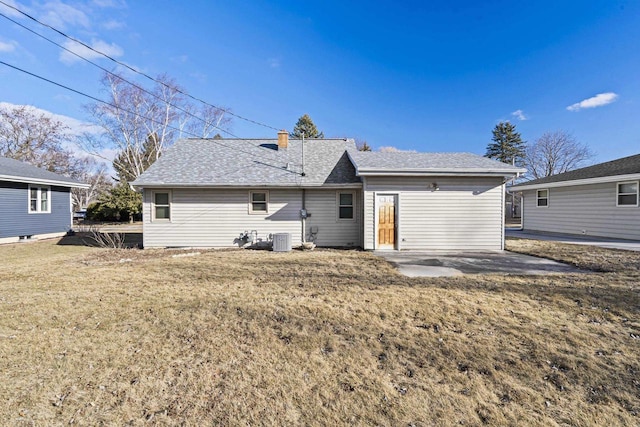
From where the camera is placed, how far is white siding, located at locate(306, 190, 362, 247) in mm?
11258

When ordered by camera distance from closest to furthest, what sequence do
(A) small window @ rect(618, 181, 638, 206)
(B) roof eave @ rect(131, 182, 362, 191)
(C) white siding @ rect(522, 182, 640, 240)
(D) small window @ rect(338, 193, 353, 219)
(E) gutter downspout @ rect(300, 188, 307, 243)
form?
(B) roof eave @ rect(131, 182, 362, 191), (E) gutter downspout @ rect(300, 188, 307, 243), (D) small window @ rect(338, 193, 353, 219), (A) small window @ rect(618, 181, 638, 206), (C) white siding @ rect(522, 182, 640, 240)

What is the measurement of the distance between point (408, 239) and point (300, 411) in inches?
334

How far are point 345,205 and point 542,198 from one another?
44.6 ft

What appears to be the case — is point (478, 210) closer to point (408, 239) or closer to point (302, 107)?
point (408, 239)

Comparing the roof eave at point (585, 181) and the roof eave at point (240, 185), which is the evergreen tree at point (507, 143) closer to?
the roof eave at point (585, 181)

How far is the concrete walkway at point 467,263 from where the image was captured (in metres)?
6.98

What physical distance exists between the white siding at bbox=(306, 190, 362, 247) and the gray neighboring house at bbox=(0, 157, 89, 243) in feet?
43.3

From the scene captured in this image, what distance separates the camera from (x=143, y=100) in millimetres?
25109

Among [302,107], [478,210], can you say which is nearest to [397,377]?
[478,210]

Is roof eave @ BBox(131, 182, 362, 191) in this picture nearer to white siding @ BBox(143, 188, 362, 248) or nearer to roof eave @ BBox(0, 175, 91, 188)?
white siding @ BBox(143, 188, 362, 248)

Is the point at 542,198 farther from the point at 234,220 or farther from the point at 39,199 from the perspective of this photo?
the point at 39,199

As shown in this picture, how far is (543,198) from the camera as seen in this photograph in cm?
1664

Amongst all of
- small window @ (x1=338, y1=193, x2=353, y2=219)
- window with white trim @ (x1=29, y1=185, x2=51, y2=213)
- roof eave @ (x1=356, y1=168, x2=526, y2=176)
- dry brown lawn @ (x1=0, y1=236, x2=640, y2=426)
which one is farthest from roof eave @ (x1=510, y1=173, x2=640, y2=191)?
window with white trim @ (x1=29, y1=185, x2=51, y2=213)

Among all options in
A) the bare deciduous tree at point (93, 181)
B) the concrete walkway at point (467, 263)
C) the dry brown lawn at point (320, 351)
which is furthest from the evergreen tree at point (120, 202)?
the concrete walkway at point (467, 263)
